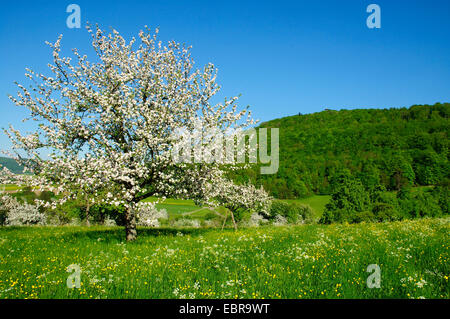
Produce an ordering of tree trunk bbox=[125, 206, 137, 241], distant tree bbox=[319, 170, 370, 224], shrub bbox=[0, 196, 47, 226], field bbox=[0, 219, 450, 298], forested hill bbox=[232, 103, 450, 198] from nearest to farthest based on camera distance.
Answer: field bbox=[0, 219, 450, 298] < tree trunk bbox=[125, 206, 137, 241] < distant tree bbox=[319, 170, 370, 224] < shrub bbox=[0, 196, 47, 226] < forested hill bbox=[232, 103, 450, 198]

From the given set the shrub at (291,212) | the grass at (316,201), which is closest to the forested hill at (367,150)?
the grass at (316,201)

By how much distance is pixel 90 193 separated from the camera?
12594 mm

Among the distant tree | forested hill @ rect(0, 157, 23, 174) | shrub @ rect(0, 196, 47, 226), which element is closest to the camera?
forested hill @ rect(0, 157, 23, 174)

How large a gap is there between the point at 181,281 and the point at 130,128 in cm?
865

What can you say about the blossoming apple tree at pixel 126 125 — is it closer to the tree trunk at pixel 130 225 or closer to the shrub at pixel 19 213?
the tree trunk at pixel 130 225

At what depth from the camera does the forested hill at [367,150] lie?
76250mm

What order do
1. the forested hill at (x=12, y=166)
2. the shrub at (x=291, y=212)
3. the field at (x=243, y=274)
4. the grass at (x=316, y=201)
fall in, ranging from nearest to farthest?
the field at (x=243, y=274) < the forested hill at (x=12, y=166) < the shrub at (x=291, y=212) < the grass at (x=316, y=201)

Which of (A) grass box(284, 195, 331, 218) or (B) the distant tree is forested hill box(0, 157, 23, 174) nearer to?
(B) the distant tree

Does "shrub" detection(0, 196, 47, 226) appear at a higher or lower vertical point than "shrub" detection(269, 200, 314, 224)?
higher

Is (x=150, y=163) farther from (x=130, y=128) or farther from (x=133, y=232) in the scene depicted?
(x=133, y=232)

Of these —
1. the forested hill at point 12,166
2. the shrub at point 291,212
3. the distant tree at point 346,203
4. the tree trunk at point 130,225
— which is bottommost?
the shrub at point 291,212

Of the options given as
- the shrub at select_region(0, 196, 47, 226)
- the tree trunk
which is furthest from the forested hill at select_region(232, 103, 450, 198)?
the tree trunk

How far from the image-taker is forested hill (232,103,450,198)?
76250mm

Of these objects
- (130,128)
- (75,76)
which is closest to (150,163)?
(130,128)
